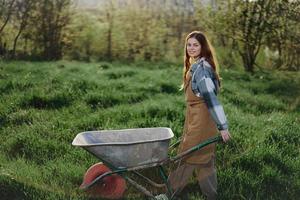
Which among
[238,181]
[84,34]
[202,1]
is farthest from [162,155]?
[84,34]

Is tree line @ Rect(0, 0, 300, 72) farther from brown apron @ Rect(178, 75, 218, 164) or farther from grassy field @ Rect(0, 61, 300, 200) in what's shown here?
brown apron @ Rect(178, 75, 218, 164)

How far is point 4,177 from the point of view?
15.8ft

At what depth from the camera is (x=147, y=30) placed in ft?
52.2

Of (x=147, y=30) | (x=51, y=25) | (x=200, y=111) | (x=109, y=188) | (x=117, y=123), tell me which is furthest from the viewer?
(x=147, y=30)

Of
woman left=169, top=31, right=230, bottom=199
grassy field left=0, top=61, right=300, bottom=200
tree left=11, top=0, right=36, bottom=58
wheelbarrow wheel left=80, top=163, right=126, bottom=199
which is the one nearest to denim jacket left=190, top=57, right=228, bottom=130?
woman left=169, top=31, right=230, bottom=199

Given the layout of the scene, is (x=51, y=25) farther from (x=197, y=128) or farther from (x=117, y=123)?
(x=197, y=128)

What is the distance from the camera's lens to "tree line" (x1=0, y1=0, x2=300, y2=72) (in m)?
13.4

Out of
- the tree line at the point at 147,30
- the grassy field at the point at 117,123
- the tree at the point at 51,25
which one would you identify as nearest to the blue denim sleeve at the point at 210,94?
the grassy field at the point at 117,123

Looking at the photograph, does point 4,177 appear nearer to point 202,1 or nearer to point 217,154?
point 217,154

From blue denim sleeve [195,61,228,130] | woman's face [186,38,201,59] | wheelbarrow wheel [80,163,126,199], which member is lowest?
wheelbarrow wheel [80,163,126,199]

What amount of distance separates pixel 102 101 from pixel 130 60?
26.1ft

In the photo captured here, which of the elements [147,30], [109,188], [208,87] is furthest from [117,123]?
[147,30]

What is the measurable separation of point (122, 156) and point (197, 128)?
64 centimetres

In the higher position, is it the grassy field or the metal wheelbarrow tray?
the metal wheelbarrow tray
